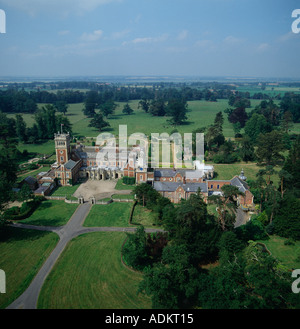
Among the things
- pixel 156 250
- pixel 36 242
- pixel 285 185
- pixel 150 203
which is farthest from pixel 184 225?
pixel 285 185

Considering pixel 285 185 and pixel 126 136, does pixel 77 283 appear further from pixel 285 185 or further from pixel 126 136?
pixel 126 136

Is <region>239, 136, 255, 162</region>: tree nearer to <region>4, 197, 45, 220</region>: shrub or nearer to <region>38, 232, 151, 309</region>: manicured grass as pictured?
<region>38, 232, 151, 309</region>: manicured grass

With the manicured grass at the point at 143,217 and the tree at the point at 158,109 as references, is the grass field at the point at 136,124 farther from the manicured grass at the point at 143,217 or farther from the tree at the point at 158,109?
the manicured grass at the point at 143,217

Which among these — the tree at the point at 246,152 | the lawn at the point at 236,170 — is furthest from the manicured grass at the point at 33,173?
the tree at the point at 246,152

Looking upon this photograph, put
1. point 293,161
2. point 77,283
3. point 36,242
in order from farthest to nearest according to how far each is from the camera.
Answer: point 293,161
point 36,242
point 77,283

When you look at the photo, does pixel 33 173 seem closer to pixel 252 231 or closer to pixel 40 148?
pixel 40 148

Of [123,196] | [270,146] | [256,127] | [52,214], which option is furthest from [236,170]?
[52,214]
